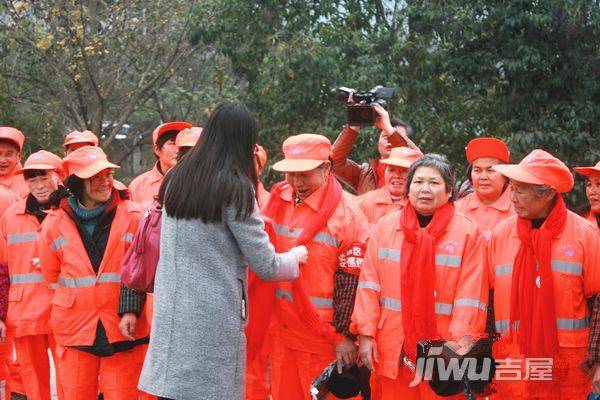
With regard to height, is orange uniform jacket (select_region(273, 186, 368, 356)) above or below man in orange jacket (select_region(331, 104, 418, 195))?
below

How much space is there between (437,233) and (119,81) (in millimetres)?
12249

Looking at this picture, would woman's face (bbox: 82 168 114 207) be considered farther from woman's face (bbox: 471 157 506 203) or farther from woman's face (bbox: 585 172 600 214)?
woman's face (bbox: 585 172 600 214)

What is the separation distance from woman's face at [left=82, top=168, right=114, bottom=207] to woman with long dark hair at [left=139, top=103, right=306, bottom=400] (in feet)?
5.17

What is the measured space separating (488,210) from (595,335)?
1816mm

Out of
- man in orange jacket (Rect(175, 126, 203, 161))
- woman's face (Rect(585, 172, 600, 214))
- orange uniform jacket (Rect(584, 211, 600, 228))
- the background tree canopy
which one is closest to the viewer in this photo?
woman's face (Rect(585, 172, 600, 214))

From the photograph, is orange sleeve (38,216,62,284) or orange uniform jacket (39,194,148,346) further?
orange sleeve (38,216,62,284)

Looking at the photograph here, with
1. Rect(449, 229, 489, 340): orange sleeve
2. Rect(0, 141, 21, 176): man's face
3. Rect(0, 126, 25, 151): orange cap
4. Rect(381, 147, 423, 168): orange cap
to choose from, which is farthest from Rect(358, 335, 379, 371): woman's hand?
Rect(0, 141, 21, 176): man's face

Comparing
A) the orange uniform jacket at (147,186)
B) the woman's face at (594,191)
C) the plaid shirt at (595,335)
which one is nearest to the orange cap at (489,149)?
the woman's face at (594,191)

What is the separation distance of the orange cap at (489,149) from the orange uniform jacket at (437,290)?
151 centimetres

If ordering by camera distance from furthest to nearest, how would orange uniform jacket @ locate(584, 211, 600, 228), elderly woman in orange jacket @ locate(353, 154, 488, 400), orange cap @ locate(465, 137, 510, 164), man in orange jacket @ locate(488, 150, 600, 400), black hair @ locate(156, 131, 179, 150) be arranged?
black hair @ locate(156, 131, 179, 150)
orange cap @ locate(465, 137, 510, 164)
orange uniform jacket @ locate(584, 211, 600, 228)
man in orange jacket @ locate(488, 150, 600, 400)
elderly woman in orange jacket @ locate(353, 154, 488, 400)

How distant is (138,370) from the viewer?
19.7 ft

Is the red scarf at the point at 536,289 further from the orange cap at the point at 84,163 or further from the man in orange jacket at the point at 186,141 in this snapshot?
the orange cap at the point at 84,163

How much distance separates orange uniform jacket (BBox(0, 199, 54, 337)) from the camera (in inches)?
264

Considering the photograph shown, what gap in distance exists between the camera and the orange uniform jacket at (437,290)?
198 inches
